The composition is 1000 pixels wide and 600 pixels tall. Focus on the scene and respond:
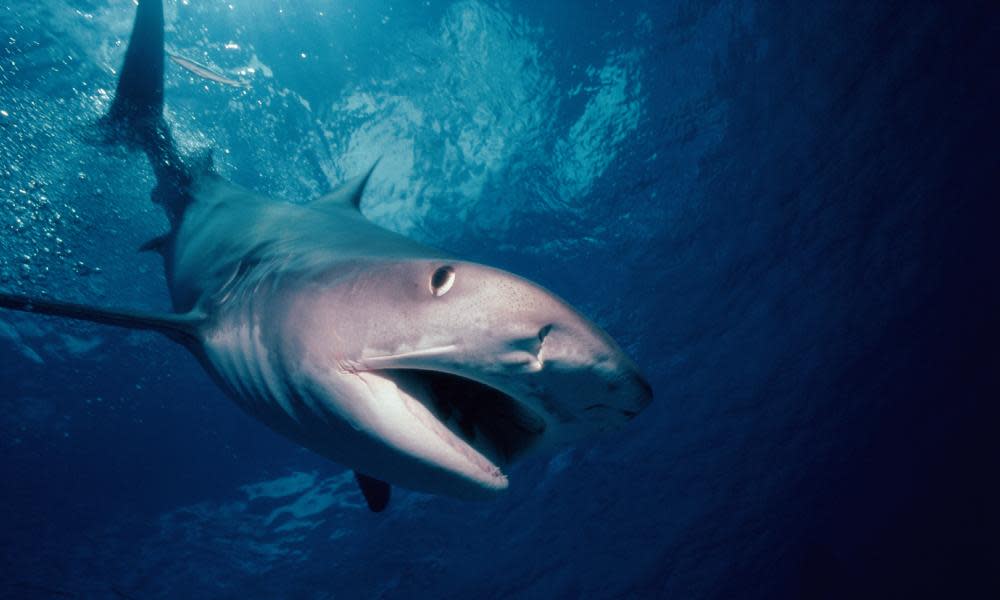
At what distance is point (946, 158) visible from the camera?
14586 mm

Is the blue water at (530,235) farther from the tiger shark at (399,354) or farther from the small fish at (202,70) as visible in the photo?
the tiger shark at (399,354)

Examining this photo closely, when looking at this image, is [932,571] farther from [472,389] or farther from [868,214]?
[472,389]

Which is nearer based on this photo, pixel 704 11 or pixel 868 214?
pixel 704 11

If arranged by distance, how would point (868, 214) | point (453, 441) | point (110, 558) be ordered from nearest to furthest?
point (453, 441)
point (110, 558)
point (868, 214)

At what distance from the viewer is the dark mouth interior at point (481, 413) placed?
5.93ft

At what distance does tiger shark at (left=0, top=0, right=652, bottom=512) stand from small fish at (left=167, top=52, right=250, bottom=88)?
16.9 ft

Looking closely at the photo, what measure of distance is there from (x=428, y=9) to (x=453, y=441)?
7.44m

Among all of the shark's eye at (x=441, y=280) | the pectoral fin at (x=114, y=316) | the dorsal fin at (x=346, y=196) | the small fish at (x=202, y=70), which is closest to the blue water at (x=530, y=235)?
the small fish at (x=202, y=70)

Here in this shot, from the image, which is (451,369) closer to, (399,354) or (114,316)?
(399,354)

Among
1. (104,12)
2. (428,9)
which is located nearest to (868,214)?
(428,9)

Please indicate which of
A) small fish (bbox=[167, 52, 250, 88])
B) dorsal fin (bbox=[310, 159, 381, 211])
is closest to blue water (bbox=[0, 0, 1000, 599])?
small fish (bbox=[167, 52, 250, 88])

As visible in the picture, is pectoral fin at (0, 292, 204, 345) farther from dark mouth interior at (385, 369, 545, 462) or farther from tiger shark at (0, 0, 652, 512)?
dark mouth interior at (385, 369, 545, 462)

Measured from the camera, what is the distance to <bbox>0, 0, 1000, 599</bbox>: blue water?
7.32m

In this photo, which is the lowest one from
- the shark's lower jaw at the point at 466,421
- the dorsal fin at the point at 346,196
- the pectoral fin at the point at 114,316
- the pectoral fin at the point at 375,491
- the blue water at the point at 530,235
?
the shark's lower jaw at the point at 466,421
